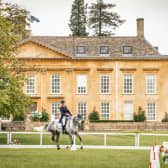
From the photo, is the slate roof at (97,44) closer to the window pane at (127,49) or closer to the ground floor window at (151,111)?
the window pane at (127,49)

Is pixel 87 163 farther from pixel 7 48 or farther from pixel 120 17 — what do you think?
pixel 120 17

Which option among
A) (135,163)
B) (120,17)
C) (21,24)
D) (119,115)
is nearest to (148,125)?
(119,115)

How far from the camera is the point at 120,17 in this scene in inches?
2810

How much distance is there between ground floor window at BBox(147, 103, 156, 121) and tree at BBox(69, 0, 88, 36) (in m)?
19.4

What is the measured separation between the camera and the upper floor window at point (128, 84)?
54.6 m

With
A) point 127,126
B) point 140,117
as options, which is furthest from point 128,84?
point 127,126

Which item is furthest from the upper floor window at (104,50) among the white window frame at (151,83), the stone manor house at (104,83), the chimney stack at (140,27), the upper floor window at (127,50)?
the white window frame at (151,83)

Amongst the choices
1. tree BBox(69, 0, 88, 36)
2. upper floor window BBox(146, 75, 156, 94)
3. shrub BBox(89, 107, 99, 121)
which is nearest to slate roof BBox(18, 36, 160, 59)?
upper floor window BBox(146, 75, 156, 94)

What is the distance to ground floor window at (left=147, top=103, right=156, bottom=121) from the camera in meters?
54.8

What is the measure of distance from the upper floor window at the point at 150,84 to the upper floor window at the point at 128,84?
6.17 ft

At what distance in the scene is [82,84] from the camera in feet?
179

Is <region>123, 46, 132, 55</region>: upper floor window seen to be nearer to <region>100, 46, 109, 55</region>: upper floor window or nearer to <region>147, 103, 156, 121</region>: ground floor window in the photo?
<region>100, 46, 109, 55</region>: upper floor window

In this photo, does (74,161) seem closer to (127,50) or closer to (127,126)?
(127,126)

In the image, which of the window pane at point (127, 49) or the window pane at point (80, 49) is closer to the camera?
the window pane at point (127, 49)
